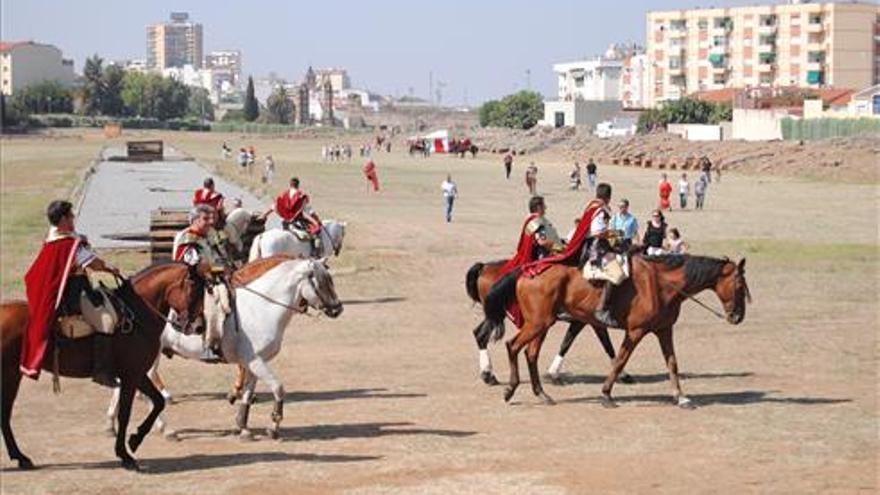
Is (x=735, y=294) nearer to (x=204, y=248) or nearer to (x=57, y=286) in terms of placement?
(x=204, y=248)

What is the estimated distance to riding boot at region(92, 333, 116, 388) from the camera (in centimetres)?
1245

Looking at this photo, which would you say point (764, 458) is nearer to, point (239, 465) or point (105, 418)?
point (239, 465)

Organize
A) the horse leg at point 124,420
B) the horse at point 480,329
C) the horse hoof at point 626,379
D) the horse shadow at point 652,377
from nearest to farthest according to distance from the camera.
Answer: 1. the horse leg at point 124,420
2. the horse at point 480,329
3. the horse hoof at point 626,379
4. the horse shadow at point 652,377

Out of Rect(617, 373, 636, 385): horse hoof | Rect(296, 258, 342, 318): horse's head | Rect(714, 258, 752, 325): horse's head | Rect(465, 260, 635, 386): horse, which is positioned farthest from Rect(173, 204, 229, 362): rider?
Rect(714, 258, 752, 325): horse's head

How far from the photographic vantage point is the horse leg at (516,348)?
52.5 feet

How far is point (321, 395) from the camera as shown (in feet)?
54.7

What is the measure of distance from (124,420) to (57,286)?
1.38 m

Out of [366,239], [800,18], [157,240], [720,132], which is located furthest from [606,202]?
[800,18]

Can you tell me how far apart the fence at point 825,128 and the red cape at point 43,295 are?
296 ft

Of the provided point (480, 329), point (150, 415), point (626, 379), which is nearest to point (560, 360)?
point (626, 379)

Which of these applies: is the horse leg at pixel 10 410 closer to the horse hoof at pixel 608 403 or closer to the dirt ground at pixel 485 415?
the dirt ground at pixel 485 415

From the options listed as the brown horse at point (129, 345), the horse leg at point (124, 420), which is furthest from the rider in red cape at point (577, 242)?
the horse leg at point (124, 420)

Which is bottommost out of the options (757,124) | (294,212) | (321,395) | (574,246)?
(321,395)

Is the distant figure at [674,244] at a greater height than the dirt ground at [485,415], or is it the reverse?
the distant figure at [674,244]
